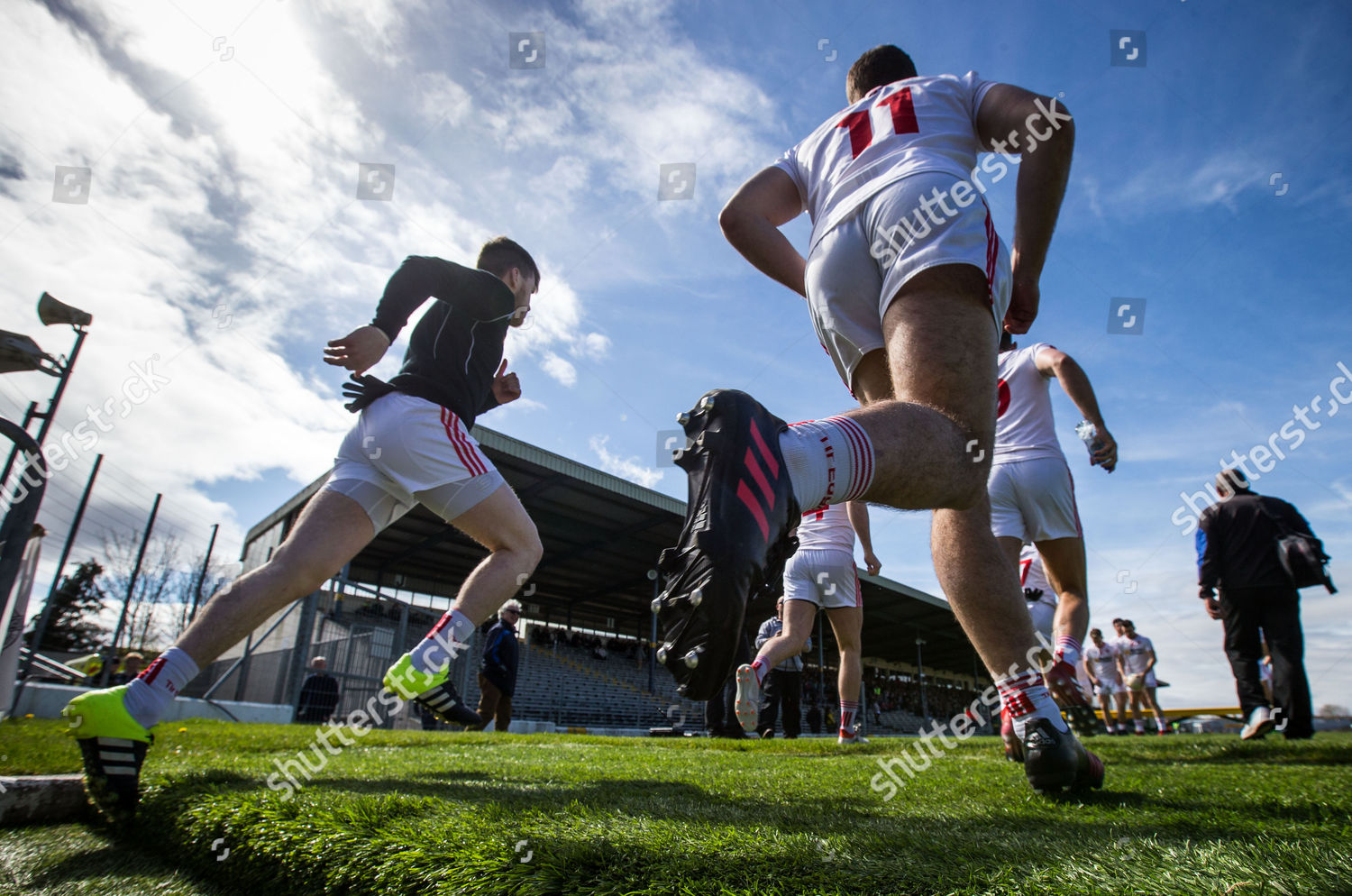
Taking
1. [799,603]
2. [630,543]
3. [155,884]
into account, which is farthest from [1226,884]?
[630,543]

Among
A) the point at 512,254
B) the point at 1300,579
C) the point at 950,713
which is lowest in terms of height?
the point at 950,713

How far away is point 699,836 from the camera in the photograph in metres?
0.96

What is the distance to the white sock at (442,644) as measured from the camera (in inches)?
82.2

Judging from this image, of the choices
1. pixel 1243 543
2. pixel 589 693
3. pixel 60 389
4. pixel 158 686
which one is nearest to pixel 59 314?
pixel 60 389

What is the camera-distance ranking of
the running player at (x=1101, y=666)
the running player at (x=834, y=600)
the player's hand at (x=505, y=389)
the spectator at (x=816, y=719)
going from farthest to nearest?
the spectator at (x=816, y=719)
the running player at (x=1101, y=666)
the running player at (x=834, y=600)
the player's hand at (x=505, y=389)

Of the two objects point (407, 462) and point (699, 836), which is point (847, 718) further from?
point (699, 836)

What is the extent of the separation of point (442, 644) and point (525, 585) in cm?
2257

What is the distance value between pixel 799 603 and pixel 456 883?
4.47 m

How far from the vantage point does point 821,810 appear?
1.30 metres

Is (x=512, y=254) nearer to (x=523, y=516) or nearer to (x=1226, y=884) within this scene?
(x=523, y=516)

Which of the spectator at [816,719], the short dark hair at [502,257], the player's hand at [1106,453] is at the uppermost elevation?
the short dark hair at [502,257]

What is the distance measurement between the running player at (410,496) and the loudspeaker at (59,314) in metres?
2.45

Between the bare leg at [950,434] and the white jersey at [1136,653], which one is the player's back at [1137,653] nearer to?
A: the white jersey at [1136,653]

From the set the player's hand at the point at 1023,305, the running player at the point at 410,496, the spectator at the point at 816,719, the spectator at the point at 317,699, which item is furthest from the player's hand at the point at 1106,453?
the spectator at the point at 816,719
